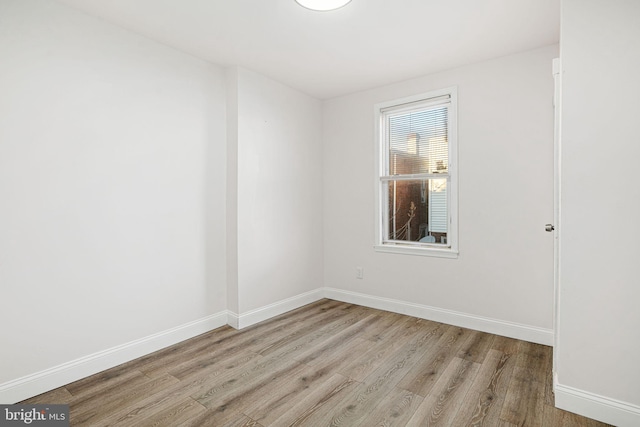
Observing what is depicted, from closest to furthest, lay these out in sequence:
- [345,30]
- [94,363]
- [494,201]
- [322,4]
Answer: [322,4], [94,363], [345,30], [494,201]

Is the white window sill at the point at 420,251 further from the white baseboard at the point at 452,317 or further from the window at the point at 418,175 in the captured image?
the white baseboard at the point at 452,317

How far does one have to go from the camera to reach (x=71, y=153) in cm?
225

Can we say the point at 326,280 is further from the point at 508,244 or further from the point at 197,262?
the point at 508,244

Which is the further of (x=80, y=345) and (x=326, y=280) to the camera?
(x=326, y=280)

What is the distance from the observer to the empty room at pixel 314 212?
1.86 meters

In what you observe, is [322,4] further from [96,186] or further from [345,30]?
[96,186]

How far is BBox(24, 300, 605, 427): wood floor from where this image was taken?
1884mm

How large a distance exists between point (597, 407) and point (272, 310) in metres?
2.69

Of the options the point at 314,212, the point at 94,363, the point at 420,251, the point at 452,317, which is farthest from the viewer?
the point at 314,212

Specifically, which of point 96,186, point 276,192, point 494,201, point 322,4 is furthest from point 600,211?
point 96,186

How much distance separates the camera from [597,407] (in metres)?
1.83

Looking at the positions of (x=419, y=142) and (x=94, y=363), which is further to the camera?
(x=419, y=142)

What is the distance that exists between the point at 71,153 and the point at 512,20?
325 cm

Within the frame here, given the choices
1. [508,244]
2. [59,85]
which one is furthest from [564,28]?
[59,85]
